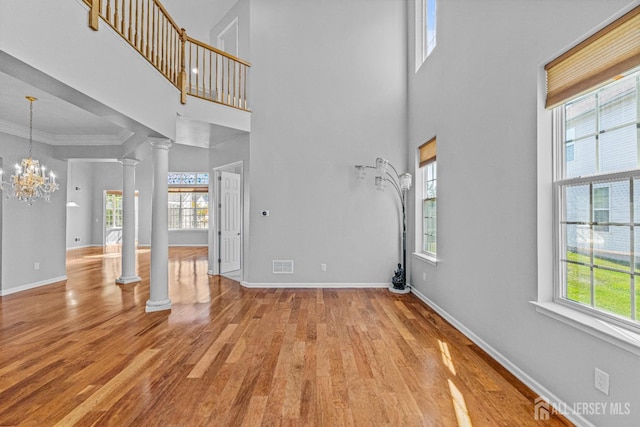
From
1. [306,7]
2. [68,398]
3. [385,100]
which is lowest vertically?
[68,398]

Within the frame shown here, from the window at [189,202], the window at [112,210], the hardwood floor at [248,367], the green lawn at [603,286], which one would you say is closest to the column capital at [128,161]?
the hardwood floor at [248,367]

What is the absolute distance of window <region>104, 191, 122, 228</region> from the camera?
1230cm

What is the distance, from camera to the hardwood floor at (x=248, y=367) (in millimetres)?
2068

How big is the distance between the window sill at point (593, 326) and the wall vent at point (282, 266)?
12.7 feet

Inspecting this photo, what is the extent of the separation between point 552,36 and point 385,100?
3.52 m

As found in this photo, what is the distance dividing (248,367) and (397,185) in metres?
3.86

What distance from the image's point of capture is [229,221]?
674 cm

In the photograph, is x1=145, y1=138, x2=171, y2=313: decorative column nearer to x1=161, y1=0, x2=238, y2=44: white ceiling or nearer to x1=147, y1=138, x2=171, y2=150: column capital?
x1=147, y1=138, x2=171, y2=150: column capital

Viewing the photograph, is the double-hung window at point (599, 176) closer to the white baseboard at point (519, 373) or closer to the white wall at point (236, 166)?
the white baseboard at point (519, 373)

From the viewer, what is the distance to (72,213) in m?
11.2

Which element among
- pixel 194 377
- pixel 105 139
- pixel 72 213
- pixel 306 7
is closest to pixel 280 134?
pixel 306 7

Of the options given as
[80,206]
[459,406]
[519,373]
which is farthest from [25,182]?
[80,206]

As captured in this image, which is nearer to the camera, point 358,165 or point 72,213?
point 358,165

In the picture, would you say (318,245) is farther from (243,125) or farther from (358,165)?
(243,125)
